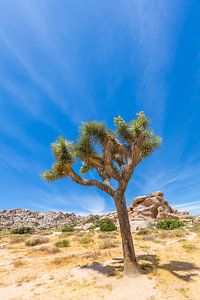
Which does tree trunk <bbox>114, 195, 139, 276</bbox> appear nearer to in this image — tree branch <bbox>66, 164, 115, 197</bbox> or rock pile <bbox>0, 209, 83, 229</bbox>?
tree branch <bbox>66, 164, 115, 197</bbox>

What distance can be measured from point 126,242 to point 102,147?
3759 mm

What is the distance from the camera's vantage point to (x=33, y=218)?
48.2m

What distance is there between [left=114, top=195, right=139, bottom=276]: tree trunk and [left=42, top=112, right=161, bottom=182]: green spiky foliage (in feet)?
3.81

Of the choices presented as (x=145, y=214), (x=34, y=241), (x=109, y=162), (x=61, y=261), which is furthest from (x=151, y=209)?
(x=109, y=162)

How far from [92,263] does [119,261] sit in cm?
119

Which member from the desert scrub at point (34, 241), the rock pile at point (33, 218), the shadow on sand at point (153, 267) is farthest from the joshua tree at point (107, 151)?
the rock pile at point (33, 218)

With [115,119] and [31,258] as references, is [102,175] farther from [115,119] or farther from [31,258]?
[31,258]

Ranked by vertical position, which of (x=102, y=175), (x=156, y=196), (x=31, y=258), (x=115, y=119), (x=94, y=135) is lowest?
(x=31, y=258)

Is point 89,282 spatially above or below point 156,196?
below

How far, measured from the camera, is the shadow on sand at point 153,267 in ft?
20.5

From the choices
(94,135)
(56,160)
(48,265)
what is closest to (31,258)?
(48,265)

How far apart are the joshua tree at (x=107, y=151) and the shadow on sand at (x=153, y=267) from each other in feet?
8.59

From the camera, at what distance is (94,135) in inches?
299

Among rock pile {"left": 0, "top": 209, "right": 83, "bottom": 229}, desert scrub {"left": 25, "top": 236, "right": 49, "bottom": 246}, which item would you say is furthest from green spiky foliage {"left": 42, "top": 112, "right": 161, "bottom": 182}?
rock pile {"left": 0, "top": 209, "right": 83, "bottom": 229}
